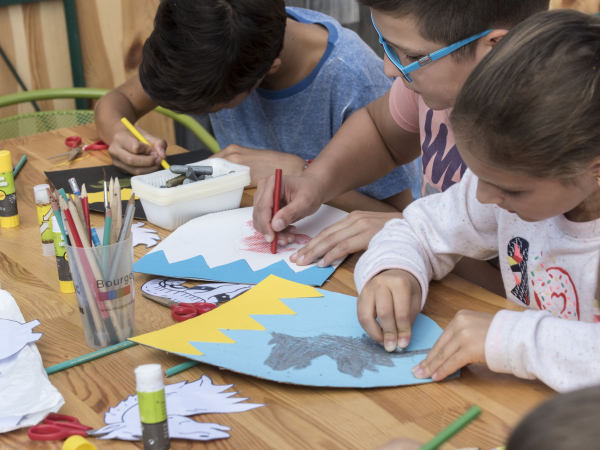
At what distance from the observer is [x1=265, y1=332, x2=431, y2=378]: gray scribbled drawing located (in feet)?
2.39

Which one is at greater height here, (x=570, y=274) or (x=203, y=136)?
(x=570, y=274)

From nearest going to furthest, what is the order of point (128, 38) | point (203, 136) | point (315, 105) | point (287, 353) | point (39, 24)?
point (287, 353) < point (315, 105) < point (203, 136) < point (39, 24) < point (128, 38)

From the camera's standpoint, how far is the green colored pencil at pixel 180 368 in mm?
729

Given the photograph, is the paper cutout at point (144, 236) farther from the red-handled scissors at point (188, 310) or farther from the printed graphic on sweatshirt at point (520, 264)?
the printed graphic on sweatshirt at point (520, 264)

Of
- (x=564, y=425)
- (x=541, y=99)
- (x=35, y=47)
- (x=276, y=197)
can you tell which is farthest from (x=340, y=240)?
(x=35, y=47)

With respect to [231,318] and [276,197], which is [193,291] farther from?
[276,197]

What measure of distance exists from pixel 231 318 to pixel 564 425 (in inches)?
22.1

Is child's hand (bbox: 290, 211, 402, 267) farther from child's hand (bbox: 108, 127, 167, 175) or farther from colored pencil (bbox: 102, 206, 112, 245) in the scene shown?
child's hand (bbox: 108, 127, 167, 175)

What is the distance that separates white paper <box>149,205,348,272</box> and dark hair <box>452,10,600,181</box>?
0.40 metres

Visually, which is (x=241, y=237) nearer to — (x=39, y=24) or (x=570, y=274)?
(x=570, y=274)

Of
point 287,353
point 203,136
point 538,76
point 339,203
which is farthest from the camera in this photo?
point 203,136

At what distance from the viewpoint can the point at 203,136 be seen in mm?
1960

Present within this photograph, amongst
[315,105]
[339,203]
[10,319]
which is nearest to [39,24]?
[315,105]

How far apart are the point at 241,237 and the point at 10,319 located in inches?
15.8
